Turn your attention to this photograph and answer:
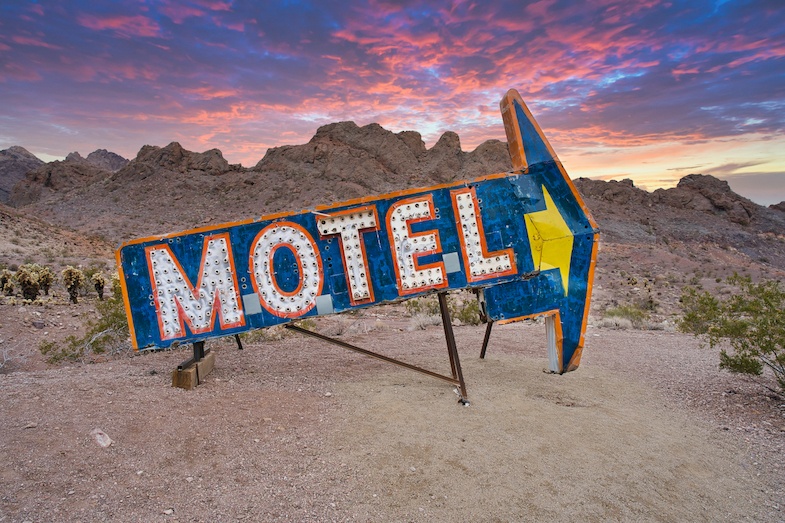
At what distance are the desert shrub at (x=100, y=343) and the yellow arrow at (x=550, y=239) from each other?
9.42 metres

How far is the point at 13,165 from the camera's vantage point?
87.6 m

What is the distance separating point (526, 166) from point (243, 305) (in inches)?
195

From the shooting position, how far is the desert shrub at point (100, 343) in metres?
10.2

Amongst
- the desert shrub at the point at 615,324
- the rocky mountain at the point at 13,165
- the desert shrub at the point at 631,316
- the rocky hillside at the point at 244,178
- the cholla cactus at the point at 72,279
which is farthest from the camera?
the rocky mountain at the point at 13,165

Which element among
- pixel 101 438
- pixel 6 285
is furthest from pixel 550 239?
pixel 6 285

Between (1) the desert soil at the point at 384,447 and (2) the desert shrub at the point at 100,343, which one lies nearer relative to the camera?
(1) the desert soil at the point at 384,447

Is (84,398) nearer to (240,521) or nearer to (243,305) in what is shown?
(243,305)

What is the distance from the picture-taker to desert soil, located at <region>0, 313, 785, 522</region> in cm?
474

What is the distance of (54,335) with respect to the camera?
1208 centimetres

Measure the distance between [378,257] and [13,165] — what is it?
108997mm

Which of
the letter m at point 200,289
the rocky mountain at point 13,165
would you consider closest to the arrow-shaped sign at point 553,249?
the letter m at point 200,289

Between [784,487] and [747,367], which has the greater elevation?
[747,367]

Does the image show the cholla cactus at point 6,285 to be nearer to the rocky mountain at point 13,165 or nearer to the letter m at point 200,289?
the letter m at point 200,289

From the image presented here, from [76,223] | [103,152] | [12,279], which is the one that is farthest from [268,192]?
[103,152]
